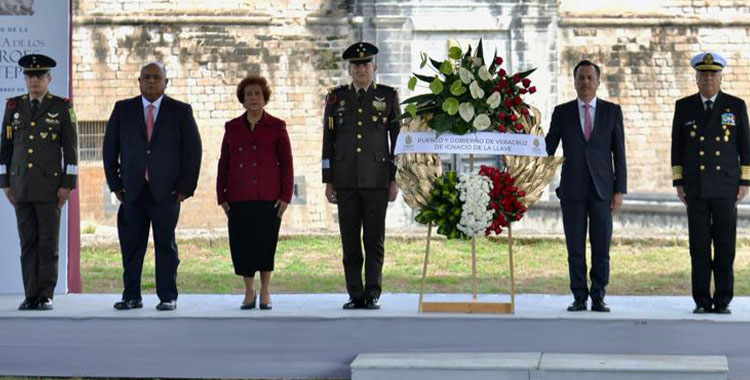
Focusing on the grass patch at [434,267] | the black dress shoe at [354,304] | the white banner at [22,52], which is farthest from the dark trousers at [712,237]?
the grass patch at [434,267]

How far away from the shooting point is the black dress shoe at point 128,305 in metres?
8.60

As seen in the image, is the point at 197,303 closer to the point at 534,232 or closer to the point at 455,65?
the point at 455,65

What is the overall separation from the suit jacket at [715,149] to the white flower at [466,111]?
51.2 inches

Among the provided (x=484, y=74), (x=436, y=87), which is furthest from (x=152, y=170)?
(x=484, y=74)

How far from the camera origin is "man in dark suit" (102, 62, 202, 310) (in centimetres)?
869

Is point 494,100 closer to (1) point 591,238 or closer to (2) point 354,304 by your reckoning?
(1) point 591,238

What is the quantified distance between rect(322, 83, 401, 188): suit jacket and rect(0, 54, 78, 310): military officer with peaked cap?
1646mm

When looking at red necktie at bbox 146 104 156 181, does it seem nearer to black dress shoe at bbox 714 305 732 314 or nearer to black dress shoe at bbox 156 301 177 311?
black dress shoe at bbox 156 301 177 311

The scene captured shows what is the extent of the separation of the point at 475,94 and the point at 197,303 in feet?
7.14

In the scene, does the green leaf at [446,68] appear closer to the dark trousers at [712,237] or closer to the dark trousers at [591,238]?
the dark trousers at [591,238]

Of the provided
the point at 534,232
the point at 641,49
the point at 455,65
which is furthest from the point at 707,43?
the point at 455,65

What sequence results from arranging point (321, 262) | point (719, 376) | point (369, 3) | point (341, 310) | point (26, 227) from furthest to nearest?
point (369, 3) → point (321, 262) → point (26, 227) → point (341, 310) → point (719, 376)

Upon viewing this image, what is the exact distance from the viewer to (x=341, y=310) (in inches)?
334

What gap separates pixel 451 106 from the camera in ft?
27.4
